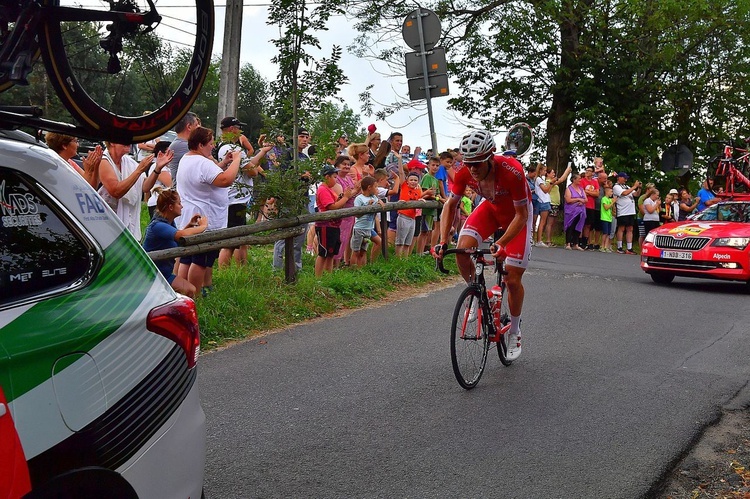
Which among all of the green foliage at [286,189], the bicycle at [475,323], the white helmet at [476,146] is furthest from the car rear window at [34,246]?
the green foliage at [286,189]

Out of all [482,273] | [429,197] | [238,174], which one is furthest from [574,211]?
[482,273]

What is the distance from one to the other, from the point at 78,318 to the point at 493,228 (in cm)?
541

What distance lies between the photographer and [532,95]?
27453 mm

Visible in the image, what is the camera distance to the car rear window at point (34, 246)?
251 cm

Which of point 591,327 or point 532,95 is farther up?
point 532,95

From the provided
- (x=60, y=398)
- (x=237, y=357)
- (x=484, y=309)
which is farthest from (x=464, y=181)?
(x=60, y=398)

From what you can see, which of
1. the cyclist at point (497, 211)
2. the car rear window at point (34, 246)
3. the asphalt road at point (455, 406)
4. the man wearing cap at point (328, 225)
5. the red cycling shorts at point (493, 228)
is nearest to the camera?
the car rear window at point (34, 246)

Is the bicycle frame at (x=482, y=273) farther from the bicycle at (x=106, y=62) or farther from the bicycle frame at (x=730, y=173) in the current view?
Result: the bicycle frame at (x=730, y=173)

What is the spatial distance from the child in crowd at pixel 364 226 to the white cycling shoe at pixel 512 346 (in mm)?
4945

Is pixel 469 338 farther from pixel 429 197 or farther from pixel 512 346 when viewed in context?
pixel 429 197

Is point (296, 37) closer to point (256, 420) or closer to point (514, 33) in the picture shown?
point (256, 420)

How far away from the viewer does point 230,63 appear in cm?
1638

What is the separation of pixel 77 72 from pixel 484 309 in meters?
4.62

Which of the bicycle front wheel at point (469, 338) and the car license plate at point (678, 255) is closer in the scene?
the bicycle front wheel at point (469, 338)
